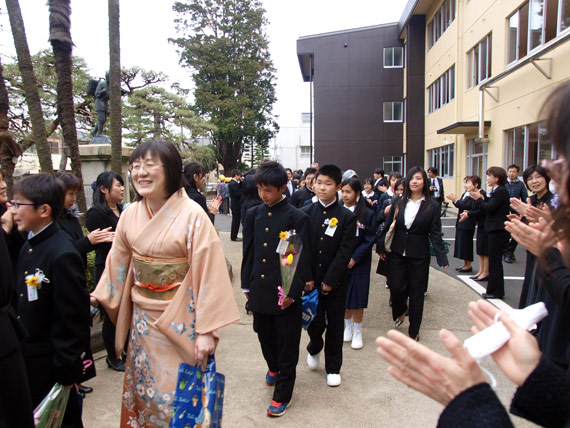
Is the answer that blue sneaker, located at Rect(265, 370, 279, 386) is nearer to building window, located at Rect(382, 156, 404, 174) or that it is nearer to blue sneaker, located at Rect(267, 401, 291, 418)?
blue sneaker, located at Rect(267, 401, 291, 418)

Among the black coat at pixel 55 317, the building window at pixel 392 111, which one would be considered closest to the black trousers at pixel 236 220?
the black coat at pixel 55 317

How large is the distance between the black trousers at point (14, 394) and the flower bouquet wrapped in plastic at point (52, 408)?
0.36 metres

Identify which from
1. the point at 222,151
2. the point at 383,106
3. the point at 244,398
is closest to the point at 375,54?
the point at 383,106

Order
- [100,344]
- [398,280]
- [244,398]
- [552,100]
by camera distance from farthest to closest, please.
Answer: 1. [398,280]
2. [100,344]
3. [244,398]
4. [552,100]

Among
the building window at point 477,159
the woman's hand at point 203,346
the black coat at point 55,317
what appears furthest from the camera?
the building window at point 477,159

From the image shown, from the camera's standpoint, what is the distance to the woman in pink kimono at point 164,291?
217 centimetres

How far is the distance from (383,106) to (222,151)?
1311 centimetres

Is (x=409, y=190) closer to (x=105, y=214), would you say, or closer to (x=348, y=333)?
(x=348, y=333)

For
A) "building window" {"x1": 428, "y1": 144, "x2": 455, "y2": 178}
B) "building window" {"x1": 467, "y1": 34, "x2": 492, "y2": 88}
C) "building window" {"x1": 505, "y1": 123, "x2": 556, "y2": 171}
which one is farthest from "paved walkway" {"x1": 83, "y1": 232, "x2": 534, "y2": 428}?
"building window" {"x1": 428, "y1": 144, "x2": 455, "y2": 178}

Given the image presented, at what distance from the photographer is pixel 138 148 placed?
2.32 meters

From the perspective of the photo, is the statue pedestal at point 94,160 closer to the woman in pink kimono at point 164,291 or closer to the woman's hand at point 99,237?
the woman's hand at point 99,237

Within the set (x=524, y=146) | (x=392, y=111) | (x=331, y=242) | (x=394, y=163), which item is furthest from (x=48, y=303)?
(x=392, y=111)

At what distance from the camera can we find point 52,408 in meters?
1.91

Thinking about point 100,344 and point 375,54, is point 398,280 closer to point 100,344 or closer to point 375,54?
point 100,344
